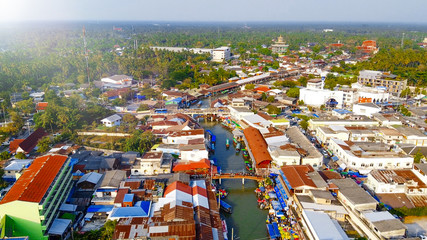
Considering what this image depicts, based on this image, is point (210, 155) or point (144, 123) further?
point (144, 123)

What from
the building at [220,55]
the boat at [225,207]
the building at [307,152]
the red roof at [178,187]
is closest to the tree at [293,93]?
the building at [307,152]

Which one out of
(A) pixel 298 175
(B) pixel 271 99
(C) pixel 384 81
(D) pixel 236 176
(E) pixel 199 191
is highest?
(C) pixel 384 81

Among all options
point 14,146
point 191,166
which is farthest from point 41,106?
point 191,166

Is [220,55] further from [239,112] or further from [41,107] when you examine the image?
[41,107]

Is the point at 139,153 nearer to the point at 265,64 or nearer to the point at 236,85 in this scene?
the point at 236,85

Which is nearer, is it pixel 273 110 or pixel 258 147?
pixel 258 147

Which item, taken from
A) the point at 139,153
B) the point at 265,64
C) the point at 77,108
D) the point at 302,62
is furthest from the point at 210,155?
the point at 302,62

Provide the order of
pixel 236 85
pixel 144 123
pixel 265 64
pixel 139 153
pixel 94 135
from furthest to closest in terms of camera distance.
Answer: pixel 265 64 → pixel 236 85 → pixel 144 123 → pixel 94 135 → pixel 139 153
